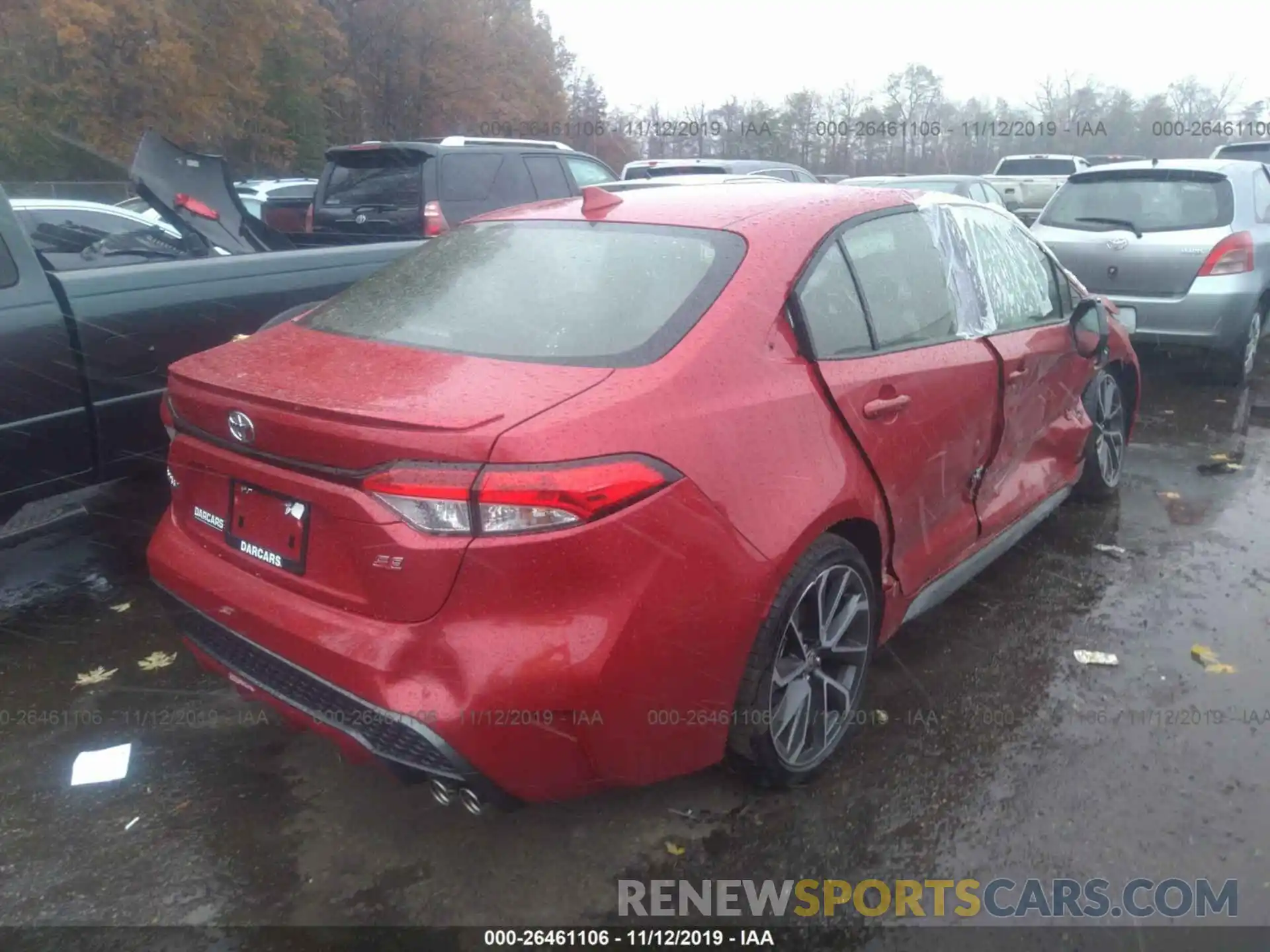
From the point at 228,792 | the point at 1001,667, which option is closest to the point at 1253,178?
the point at 1001,667

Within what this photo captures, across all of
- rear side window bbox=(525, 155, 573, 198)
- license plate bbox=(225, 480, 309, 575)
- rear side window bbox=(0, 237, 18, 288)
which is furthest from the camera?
rear side window bbox=(525, 155, 573, 198)

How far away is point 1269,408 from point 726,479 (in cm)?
644

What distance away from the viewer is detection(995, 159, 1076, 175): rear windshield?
21219 mm

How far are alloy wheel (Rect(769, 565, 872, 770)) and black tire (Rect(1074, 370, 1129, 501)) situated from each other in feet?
7.45

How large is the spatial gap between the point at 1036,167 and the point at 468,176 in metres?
18.0

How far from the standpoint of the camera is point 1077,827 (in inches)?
109

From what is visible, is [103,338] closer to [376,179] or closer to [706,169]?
[376,179]

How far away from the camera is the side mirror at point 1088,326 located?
166 inches

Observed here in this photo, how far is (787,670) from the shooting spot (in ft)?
9.11

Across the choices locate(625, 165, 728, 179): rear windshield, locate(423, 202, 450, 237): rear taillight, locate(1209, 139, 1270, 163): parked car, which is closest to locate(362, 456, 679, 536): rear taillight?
locate(423, 202, 450, 237): rear taillight

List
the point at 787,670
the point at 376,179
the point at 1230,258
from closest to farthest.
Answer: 1. the point at 787,670
2. the point at 1230,258
3. the point at 376,179

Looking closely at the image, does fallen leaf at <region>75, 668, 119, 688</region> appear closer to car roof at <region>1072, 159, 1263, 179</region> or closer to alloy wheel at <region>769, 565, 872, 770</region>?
Answer: alloy wheel at <region>769, 565, 872, 770</region>

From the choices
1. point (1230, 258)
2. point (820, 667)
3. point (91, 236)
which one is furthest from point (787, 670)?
point (1230, 258)

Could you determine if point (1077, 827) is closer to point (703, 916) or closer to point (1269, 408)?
point (703, 916)
